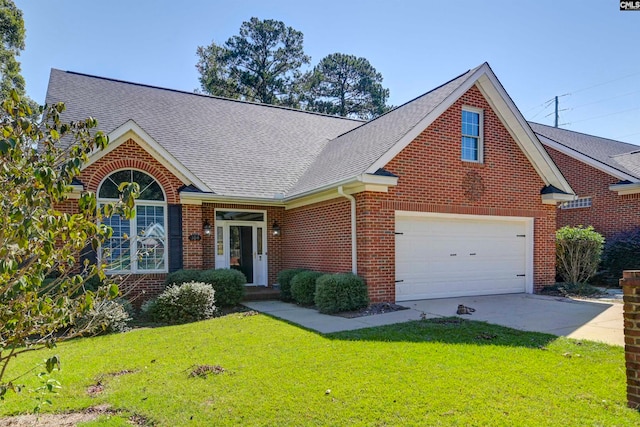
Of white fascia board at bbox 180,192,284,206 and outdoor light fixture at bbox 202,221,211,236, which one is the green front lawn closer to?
white fascia board at bbox 180,192,284,206

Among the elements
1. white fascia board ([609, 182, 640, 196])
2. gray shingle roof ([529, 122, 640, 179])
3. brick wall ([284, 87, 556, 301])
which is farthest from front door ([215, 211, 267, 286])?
gray shingle roof ([529, 122, 640, 179])

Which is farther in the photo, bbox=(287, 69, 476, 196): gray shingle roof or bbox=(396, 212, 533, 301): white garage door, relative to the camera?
bbox=(396, 212, 533, 301): white garage door

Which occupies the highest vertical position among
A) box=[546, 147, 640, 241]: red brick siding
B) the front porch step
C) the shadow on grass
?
box=[546, 147, 640, 241]: red brick siding

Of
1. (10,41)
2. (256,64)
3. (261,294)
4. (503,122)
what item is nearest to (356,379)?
(261,294)

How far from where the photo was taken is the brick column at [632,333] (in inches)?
163

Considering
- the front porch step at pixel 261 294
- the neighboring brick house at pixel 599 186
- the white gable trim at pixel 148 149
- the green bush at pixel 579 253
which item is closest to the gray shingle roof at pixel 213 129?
the white gable trim at pixel 148 149

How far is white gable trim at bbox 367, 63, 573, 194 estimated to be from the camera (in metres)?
10.6

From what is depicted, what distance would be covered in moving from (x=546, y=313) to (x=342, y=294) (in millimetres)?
4347

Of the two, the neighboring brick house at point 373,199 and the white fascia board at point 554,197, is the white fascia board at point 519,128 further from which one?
the white fascia board at point 554,197

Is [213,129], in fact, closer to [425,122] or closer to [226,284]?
[226,284]

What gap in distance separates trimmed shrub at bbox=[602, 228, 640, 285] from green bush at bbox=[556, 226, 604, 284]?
6.97 feet

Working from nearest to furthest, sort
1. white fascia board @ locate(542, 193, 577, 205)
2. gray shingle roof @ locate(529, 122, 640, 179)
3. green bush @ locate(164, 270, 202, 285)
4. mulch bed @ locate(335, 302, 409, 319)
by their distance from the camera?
1. mulch bed @ locate(335, 302, 409, 319)
2. green bush @ locate(164, 270, 202, 285)
3. white fascia board @ locate(542, 193, 577, 205)
4. gray shingle roof @ locate(529, 122, 640, 179)

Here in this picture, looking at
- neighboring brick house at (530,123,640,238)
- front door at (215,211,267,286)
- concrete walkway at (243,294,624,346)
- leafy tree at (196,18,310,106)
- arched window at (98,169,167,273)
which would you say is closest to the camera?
concrete walkway at (243,294,624,346)

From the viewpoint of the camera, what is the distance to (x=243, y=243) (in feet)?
43.4
